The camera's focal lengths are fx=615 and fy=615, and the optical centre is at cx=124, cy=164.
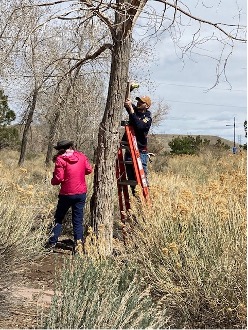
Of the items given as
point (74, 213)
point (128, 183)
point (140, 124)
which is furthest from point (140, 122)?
point (74, 213)

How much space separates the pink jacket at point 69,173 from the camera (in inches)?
321

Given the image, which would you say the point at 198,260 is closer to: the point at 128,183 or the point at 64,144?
the point at 128,183

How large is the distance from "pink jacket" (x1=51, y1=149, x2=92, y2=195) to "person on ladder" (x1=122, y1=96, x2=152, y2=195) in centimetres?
66

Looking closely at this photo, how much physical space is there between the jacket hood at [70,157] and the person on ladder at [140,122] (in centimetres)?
69

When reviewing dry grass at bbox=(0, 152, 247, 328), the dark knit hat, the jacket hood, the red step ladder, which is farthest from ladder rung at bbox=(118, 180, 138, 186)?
dry grass at bbox=(0, 152, 247, 328)

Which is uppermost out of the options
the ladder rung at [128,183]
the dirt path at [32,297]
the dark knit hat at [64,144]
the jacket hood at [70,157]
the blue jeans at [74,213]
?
the dark knit hat at [64,144]

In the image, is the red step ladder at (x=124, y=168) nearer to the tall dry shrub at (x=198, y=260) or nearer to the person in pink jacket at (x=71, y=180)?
the person in pink jacket at (x=71, y=180)

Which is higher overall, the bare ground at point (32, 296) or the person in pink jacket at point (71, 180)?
the person in pink jacket at point (71, 180)

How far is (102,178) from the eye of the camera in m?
7.44

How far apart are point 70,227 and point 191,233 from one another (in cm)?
462

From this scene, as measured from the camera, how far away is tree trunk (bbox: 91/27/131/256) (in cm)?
734

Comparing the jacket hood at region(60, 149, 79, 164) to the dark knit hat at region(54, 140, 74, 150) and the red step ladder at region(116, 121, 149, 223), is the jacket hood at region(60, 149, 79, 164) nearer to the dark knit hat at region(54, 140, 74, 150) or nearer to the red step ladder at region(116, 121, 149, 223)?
the dark knit hat at region(54, 140, 74, 150)

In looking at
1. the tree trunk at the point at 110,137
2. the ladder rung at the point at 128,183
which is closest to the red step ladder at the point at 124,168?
the ladder rung at the point at 128,183

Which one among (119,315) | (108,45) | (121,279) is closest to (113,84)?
(108,45)
